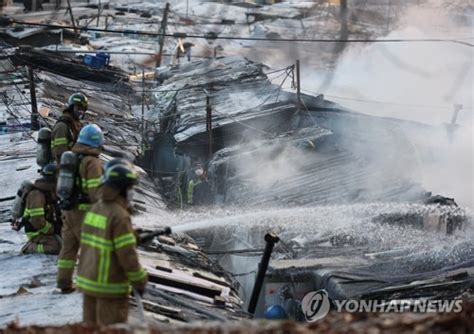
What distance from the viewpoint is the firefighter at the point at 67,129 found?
1027 cm

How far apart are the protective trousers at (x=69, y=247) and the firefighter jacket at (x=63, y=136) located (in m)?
1.46

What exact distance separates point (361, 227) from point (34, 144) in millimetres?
7373

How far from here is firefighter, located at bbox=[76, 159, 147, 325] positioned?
6.63m

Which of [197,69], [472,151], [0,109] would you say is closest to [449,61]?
[197,69]

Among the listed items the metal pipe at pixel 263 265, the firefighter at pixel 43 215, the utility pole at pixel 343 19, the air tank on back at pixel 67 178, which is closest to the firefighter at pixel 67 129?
the firefighter at pixel 43 215

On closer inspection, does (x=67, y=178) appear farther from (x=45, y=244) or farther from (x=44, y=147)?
(x=44, y=147)

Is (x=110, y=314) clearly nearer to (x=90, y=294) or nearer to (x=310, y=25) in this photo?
(x=90, y=294)

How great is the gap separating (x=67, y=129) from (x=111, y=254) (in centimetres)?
385

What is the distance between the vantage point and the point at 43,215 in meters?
10.3

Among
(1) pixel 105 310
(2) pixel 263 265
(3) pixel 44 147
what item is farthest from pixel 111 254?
(3) pixel 44 147

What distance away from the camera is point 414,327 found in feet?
17.2

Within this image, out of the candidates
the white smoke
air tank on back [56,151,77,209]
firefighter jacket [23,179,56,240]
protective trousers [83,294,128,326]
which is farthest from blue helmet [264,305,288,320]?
the white smoke

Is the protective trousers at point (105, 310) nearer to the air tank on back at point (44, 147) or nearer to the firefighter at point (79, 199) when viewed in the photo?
the firefighter at point (79, 199)

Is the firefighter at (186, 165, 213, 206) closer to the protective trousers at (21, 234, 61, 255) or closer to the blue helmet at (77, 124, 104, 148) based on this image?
the protective trousers at (21, 234, 61, 255)
